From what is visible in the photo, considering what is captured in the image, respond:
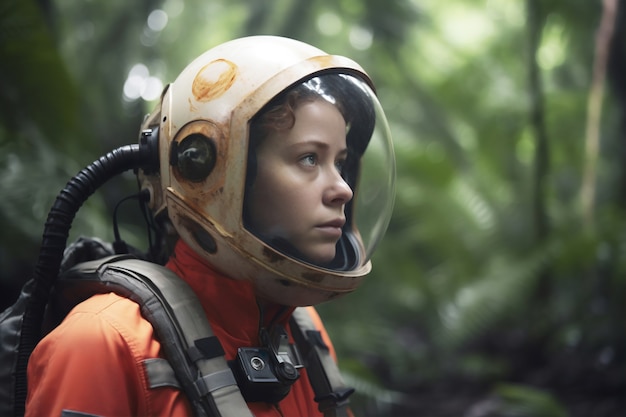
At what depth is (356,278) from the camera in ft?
4.99

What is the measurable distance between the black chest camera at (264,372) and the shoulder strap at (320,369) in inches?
6.5

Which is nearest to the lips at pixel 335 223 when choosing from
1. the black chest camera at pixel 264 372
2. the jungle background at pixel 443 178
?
Answer: the black chest camera at pixel 264 372

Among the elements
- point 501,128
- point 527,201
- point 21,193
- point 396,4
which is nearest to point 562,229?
point 527,201

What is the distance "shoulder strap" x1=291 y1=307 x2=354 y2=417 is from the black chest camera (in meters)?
0.17

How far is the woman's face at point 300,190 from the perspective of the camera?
56.6 inches

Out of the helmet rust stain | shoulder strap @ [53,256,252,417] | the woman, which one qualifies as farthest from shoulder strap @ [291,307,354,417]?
the helmet rust stain

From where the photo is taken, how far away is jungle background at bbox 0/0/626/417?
3160mm

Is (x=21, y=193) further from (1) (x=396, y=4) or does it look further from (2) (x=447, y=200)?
(2) (x=447, y=200)

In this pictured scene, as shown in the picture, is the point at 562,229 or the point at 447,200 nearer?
the point at 562,229

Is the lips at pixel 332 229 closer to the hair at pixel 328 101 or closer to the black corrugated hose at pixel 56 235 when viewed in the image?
the hair at pixel 328 101

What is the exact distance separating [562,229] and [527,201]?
360 millimetres

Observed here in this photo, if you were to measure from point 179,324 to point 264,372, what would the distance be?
20 cm

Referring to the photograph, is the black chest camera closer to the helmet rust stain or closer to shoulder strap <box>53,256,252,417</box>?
shoulder strap <box>53,256,252,417</box>

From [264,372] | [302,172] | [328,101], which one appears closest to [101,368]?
[264,372]
